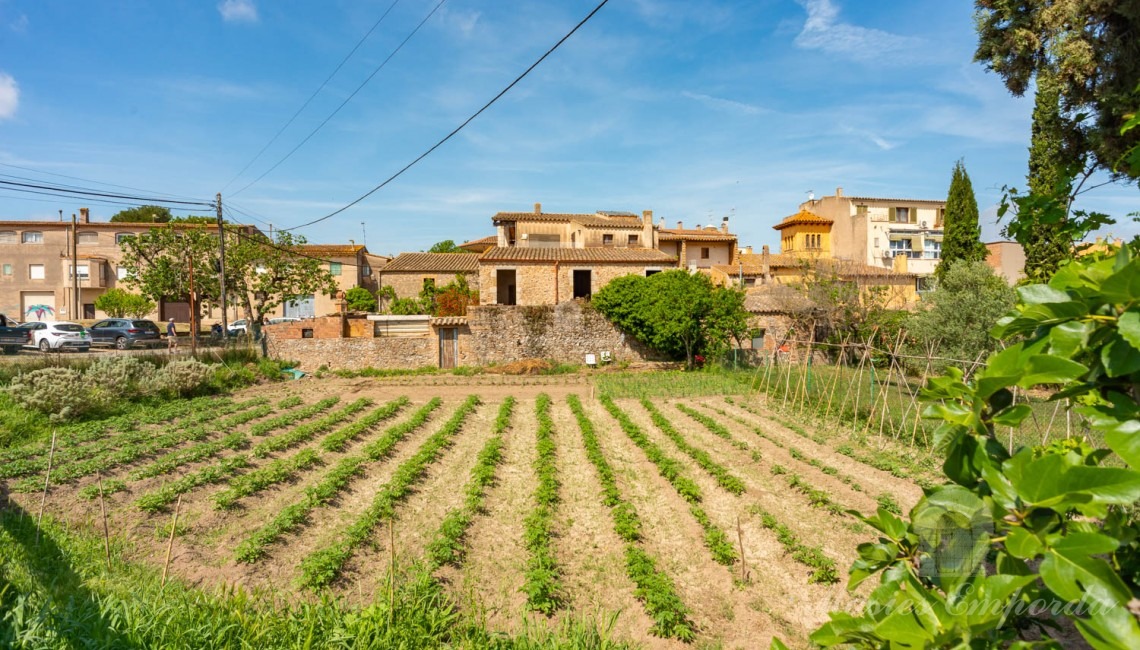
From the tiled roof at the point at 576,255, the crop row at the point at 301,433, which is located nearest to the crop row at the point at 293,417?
the crop row at the point at 301,433

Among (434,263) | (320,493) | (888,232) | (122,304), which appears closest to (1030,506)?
(320,493)

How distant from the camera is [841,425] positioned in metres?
13.7

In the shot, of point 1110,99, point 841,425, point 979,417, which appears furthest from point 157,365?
point 1110,99

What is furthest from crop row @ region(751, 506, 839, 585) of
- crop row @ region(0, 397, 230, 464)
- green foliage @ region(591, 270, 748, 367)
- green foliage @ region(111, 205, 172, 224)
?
green foliage @ region(111, 205, 172, 224)

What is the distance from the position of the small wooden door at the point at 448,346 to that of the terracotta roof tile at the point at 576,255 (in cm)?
417

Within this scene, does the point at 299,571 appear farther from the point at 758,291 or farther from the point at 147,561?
the point at 758,291

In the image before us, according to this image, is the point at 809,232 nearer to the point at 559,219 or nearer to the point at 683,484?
the point at 559,219

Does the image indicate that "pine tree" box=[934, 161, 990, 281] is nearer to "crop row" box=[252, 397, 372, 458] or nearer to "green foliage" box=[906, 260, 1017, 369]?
"green foliage" box=[906, 260, 1017, 369]

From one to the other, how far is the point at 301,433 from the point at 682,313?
50.3ft

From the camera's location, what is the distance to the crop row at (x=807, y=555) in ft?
21.2

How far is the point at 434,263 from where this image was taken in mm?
38406

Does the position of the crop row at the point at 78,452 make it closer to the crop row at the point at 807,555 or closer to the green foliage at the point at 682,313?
the crop row at the point at 807,555

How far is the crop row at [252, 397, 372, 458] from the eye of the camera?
11404 mm

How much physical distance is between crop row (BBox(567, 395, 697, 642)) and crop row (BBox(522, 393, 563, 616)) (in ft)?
2.87
